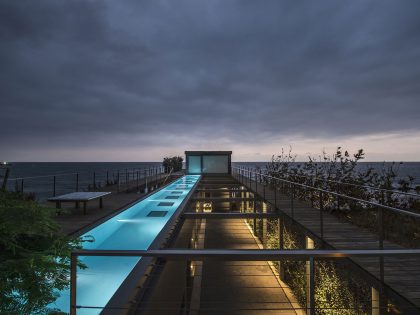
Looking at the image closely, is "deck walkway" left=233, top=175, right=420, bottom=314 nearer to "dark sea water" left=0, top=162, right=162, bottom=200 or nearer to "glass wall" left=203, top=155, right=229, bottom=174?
"dark sea water" left=0, top=162, right=162, bottom=200

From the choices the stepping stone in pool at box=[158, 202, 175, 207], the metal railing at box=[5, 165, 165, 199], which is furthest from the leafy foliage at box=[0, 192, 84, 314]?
the stepping stone in pool at box=[158, 202, 175, 207]

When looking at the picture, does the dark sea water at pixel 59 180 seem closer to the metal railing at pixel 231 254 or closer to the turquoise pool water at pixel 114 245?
the metal railing at pixel 231 254

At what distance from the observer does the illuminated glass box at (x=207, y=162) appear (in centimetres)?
2784

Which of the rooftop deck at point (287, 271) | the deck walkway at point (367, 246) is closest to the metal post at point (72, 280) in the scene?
the rooftop deck at point (287, 271)

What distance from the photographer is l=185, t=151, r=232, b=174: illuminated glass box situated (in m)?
27.8

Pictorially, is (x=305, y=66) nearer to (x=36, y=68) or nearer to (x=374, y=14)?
(x=374, y=14)

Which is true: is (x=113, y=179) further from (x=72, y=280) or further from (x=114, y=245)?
(x=72, y=280)

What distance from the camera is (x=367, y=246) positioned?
17.3ft

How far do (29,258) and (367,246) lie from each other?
5244 mm

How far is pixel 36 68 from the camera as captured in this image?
2120cm

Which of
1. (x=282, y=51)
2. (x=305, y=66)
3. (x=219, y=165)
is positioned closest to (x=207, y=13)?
(x=282, y=51)

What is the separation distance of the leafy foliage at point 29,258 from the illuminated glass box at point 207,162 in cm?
2578

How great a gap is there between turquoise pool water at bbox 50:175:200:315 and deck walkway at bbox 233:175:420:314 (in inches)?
124

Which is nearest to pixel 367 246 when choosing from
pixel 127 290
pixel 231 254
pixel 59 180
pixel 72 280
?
pixel 127 290
